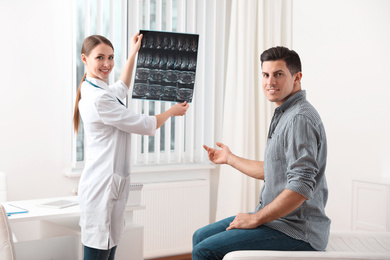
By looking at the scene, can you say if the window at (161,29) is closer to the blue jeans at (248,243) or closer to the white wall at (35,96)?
the white wall at (35,96)

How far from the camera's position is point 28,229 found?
3.34 m

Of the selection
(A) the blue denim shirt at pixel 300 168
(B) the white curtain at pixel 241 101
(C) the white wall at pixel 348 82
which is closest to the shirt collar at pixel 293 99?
(A) the blue denim shirt at pixel 300 168

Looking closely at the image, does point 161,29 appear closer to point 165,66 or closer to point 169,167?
point 169,167

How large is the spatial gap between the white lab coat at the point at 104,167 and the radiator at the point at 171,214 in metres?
1.62

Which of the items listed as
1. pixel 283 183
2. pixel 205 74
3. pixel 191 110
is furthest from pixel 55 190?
pixel 283 183

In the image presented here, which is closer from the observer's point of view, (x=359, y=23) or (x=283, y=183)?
(x=283, y=183)

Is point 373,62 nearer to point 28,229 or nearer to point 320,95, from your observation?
point 320,95

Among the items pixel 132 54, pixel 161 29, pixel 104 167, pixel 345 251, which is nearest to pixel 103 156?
pixel 104 167

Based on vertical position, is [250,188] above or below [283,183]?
below

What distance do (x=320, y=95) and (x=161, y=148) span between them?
1.52 meters

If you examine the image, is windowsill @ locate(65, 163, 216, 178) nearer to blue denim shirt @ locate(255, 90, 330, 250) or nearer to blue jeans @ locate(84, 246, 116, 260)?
blue jeans @ locate(84, 246, 116, 260)

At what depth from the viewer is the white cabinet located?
3172mm

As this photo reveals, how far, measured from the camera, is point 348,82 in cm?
388

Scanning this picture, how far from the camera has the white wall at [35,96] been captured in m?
3.24
